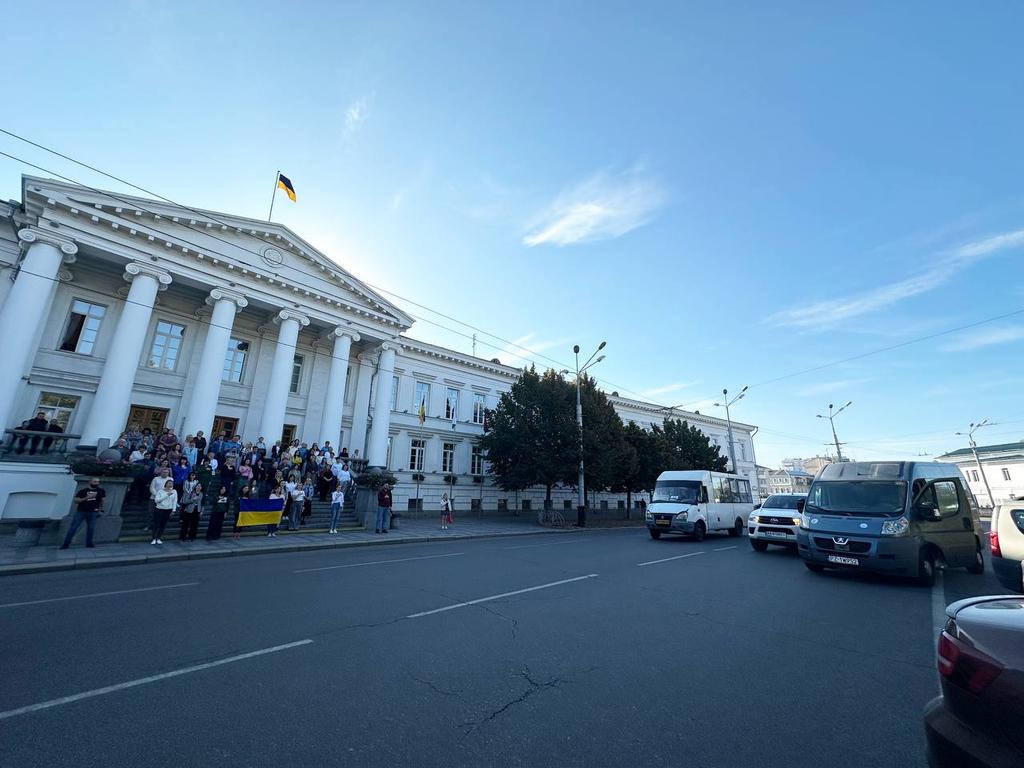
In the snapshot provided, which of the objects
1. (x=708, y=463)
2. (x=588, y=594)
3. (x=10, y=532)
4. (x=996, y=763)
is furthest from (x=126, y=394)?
(x=708, y=463)

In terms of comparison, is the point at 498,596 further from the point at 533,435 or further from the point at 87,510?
the point at 533,435

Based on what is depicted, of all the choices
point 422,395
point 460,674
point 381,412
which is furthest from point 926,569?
point 422,395

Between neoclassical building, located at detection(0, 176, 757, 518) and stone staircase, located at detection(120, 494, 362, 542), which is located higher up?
neoclassical building, located at detection(0, 176, 757, 518)

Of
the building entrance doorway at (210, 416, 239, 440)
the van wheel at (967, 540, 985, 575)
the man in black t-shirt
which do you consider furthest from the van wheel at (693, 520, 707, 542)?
the building entrance doorway at (210, 416, 239, 440)

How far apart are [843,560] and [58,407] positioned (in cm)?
2747

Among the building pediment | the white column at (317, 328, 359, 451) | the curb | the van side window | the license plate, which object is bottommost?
the curb

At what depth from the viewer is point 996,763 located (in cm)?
166

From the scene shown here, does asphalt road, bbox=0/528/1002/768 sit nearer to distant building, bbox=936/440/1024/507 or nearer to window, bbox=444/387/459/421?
window, bbox=444/387/459/421

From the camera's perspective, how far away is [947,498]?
31.1 feet

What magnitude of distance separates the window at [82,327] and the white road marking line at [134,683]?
21688 mm

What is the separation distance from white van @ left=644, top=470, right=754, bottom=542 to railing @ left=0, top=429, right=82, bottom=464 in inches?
826

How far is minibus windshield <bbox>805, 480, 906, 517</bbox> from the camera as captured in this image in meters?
8.78

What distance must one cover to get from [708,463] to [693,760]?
44129 mm

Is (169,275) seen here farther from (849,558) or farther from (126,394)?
(849,558)
